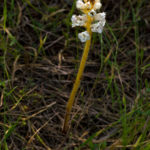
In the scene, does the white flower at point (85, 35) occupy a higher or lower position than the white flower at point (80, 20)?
lower

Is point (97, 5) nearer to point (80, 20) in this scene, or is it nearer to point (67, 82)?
point (80, 20)

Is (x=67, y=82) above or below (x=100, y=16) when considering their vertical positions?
below

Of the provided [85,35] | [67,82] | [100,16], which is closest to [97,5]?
[100,16]

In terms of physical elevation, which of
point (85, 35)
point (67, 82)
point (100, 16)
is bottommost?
point (67, 82)

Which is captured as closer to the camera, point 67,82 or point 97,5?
point 97,5

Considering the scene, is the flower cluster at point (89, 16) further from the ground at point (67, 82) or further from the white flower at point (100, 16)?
the ground at point (67, 82)

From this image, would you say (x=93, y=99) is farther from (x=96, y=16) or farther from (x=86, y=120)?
(x=96, y=16)

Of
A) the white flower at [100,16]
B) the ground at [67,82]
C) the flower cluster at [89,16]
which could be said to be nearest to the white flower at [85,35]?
the flower cluster at [89,16]

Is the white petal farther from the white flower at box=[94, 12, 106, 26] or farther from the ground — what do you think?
the ground

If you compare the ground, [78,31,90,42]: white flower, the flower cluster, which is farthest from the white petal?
the ground
